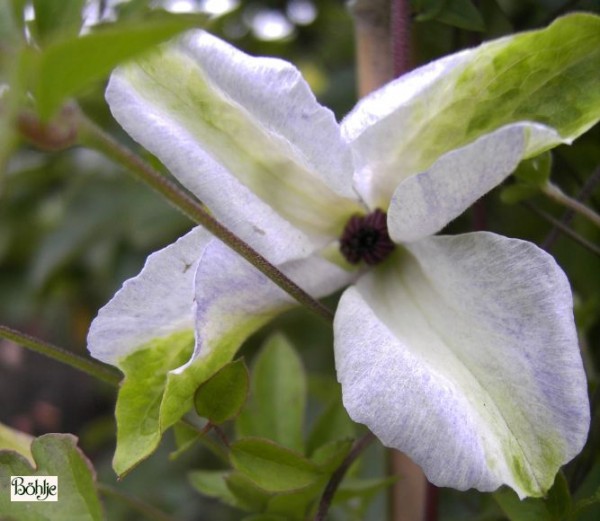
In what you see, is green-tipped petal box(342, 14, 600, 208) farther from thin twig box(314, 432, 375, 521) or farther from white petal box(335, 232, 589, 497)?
thin twig box(314, 432, 375, 521)

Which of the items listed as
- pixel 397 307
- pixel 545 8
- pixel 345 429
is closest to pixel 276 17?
pixel 545 8

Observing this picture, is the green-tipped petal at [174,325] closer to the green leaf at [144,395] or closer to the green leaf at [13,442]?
the green leaf at [144,395]

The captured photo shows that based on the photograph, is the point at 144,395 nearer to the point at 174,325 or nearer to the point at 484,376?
the point at 174,325

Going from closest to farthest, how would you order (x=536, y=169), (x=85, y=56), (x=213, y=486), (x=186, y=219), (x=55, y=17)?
(x=85, y=56)
(x=55, y=17)
(x=536, y=169)
(x=213, y=486)
(x=186, y=219)

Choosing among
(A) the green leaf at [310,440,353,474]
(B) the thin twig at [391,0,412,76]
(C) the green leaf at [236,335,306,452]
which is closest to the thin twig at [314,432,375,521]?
(A) the green leaf at [310,440,353,474]

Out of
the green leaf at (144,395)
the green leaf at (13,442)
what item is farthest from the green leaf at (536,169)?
the green leaf at (13,442)

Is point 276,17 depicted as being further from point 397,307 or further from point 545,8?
point 397,307

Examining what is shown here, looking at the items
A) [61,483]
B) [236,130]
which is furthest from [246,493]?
[236,130]
